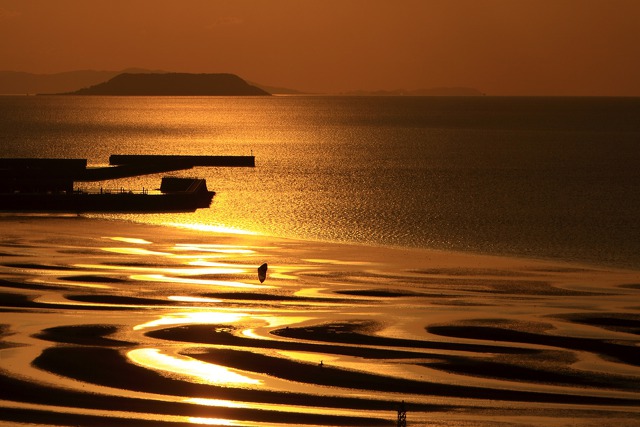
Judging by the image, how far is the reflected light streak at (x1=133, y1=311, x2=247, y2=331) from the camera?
35.2 meters

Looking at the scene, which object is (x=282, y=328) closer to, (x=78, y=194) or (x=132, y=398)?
(x=132, y=398)

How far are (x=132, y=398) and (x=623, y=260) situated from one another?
107ft

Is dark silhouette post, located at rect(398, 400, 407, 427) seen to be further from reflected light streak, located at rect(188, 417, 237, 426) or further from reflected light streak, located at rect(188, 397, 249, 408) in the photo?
reflected light streak, located at rect(188, 397, 249, 408)

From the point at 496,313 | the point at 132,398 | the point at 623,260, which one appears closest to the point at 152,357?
the point at 132,398

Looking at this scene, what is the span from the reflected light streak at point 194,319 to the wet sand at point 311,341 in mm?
95

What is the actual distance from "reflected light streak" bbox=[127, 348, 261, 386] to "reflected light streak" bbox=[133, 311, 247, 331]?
3.48 metres

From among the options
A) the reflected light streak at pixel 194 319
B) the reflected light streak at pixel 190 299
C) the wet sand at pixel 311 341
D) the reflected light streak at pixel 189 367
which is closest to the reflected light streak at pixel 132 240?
the wet sand at pixel 311 341

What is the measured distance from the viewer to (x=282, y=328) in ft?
113

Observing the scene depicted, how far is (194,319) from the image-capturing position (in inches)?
1417

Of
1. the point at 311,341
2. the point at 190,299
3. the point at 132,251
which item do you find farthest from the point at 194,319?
the point at 132,251

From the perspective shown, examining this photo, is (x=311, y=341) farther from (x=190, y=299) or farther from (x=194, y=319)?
(x=190, y=299)

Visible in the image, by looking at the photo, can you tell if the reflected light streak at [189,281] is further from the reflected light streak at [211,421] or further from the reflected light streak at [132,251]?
the reflected light streak at [211,421]

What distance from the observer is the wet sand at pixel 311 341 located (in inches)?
1037

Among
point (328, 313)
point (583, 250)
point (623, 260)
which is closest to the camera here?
point (328, 313)
